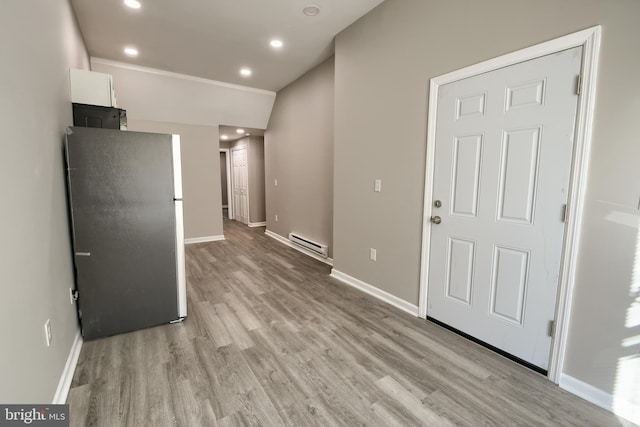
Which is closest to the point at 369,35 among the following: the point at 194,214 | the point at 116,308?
the point at 116,308

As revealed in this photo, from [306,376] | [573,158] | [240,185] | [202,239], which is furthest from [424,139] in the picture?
[240,185]

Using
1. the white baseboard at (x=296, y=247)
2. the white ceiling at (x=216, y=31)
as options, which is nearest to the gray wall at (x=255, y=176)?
the white baseboard at (x=296, y=247)

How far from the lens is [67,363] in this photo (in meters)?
1.77

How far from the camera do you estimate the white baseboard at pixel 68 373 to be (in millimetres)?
1563

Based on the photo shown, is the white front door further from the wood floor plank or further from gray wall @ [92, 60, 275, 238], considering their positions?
the wood floor plank

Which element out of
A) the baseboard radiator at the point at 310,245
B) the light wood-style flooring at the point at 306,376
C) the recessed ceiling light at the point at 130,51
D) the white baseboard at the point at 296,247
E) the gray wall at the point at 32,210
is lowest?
the light wood-style flooring at the point at 306,376

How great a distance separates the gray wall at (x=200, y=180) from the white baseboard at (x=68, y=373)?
3.36 metres

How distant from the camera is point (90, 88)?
252 cm

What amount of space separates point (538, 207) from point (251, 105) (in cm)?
491

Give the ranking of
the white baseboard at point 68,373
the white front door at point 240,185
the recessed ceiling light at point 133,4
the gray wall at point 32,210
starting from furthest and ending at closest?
the white front door at point 240,185, the recessed ceiling light at point 133,4, the white baseboard at point 68,373, the gray wall at point 32,210

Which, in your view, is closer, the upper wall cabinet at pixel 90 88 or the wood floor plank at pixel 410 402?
the wood floor plank at pixel 410 402

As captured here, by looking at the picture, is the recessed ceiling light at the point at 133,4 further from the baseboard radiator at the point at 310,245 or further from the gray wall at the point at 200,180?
the baseboard radiator at the point at 310,245

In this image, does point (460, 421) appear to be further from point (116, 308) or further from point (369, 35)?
point (369, 35)

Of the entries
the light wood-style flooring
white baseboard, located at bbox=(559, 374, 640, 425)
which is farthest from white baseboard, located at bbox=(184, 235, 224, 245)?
white baseboard, located at bbox=(559, 374, 640, 425)
